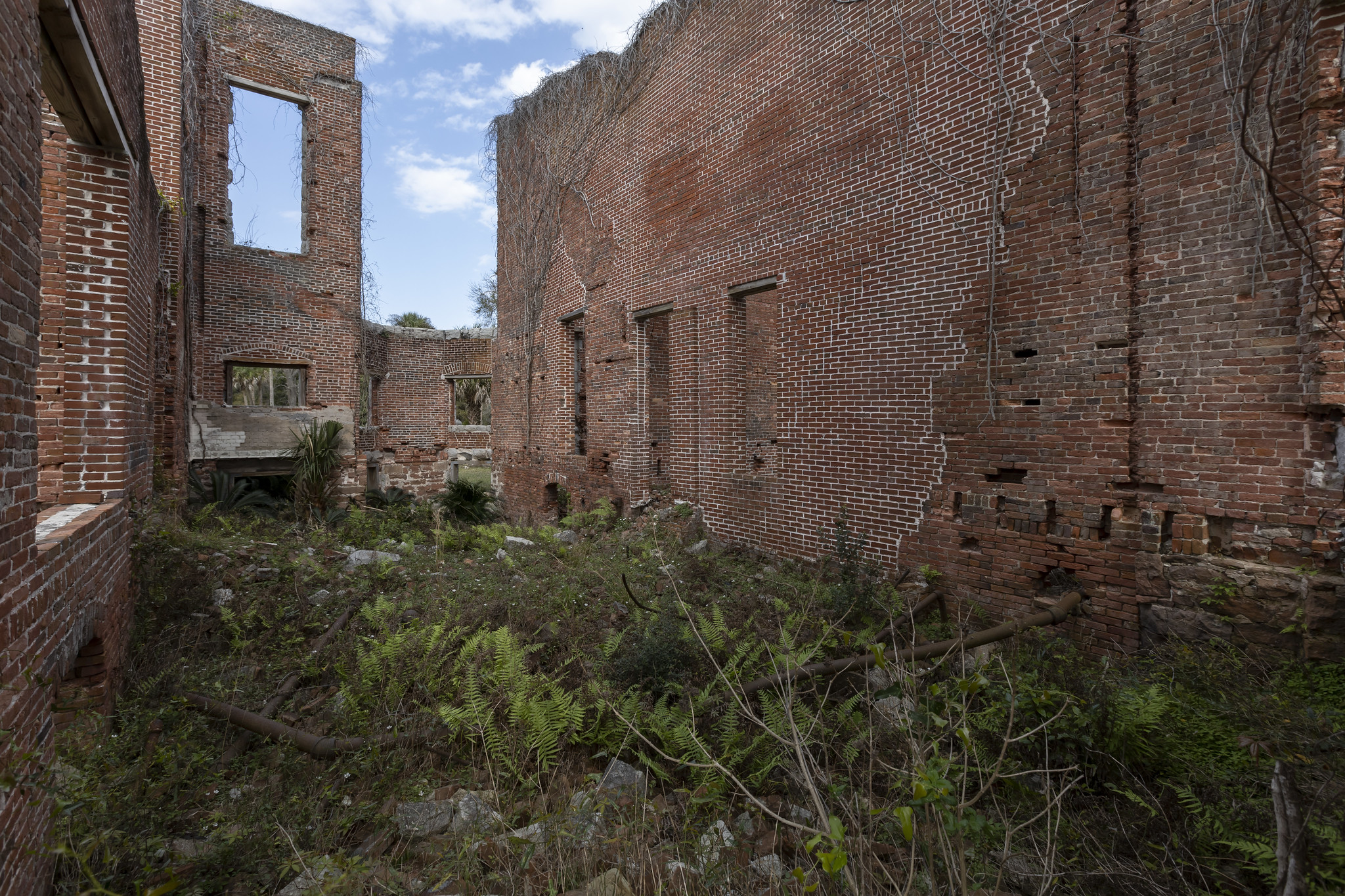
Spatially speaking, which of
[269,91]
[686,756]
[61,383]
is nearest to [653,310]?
[61,383]

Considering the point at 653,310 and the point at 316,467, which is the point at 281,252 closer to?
the point at 316,467

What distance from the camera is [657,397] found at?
997 centimetres

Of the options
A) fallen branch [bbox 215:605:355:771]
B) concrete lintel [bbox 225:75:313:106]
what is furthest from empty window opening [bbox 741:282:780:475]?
concrete lintel [bbox 225:75:313:106]

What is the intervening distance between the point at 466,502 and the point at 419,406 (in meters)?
3.66

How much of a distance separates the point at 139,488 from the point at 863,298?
7.10 metres

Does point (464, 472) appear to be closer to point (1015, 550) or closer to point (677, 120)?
point (677, 120)

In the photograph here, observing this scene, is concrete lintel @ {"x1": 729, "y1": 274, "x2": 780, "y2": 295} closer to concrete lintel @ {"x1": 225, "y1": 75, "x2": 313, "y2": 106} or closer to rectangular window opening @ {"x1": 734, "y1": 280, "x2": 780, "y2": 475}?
rectangular window opening @ {"x1": 734, "y1": 280, "x2": 780, "y2": 475}

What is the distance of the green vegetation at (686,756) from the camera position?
7.93 feet

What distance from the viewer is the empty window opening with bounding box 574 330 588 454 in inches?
459

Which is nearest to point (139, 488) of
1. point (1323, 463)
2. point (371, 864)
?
point (371, 864)

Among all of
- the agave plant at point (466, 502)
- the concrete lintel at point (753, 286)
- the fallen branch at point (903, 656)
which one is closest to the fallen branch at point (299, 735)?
the fallen branch at point (903, 656)

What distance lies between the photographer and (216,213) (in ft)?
38.8

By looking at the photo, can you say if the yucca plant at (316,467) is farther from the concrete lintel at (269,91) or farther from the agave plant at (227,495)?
the concrete lintel at (269,91)

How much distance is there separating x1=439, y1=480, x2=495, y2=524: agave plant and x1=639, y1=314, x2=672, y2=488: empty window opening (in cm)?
496
